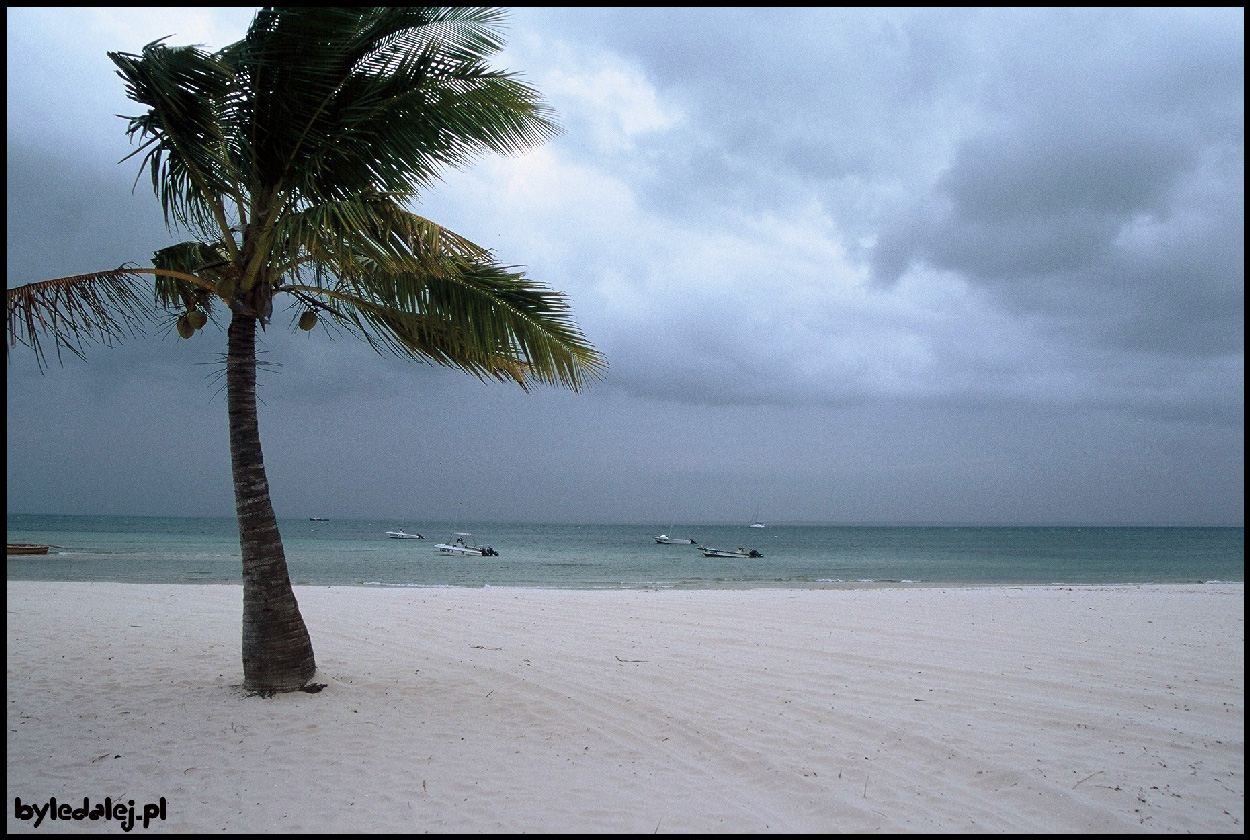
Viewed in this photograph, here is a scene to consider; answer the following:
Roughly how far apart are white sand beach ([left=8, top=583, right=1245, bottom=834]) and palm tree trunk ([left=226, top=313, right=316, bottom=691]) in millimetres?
310

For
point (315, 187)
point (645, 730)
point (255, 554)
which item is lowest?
point (645, 730)

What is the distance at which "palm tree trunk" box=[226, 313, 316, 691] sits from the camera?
630 cm

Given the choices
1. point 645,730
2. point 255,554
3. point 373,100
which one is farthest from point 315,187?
point 645,730

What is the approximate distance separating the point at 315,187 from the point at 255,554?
315 centimetres

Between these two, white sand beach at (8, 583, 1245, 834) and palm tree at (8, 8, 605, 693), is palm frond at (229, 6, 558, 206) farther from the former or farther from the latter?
white sand beach at (8, 583, 1245, 834)

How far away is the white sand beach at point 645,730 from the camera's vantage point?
423 cm

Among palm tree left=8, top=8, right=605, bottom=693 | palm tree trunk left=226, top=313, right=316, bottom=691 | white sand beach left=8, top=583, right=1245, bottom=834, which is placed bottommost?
white sand beach left=8, top=583, right=1245, bottom=834

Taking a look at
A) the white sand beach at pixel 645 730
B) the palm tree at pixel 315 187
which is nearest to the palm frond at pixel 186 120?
the palm tree at pixel 315 187

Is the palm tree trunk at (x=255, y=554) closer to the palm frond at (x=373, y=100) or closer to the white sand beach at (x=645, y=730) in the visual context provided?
the white sand beach at (x=645, y=730)

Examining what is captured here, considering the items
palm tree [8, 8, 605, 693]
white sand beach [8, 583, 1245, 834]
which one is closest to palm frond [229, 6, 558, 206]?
palm tree [8, 8, 605, 693]

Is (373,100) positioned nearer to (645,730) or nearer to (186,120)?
(186,120)

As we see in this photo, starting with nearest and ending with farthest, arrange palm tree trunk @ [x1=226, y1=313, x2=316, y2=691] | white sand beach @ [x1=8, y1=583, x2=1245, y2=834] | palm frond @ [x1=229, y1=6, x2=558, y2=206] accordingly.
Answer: white sand beach @ [x1=8, y1=583, x2=1245, y2=834] < palm frond @ [x1=229, y1=6, x2=558, y2=206] < palm tree trunk @ [x1=226, y1=313, x2=316, y2=691]

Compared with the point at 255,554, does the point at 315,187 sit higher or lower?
higher

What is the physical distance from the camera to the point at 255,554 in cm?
632
